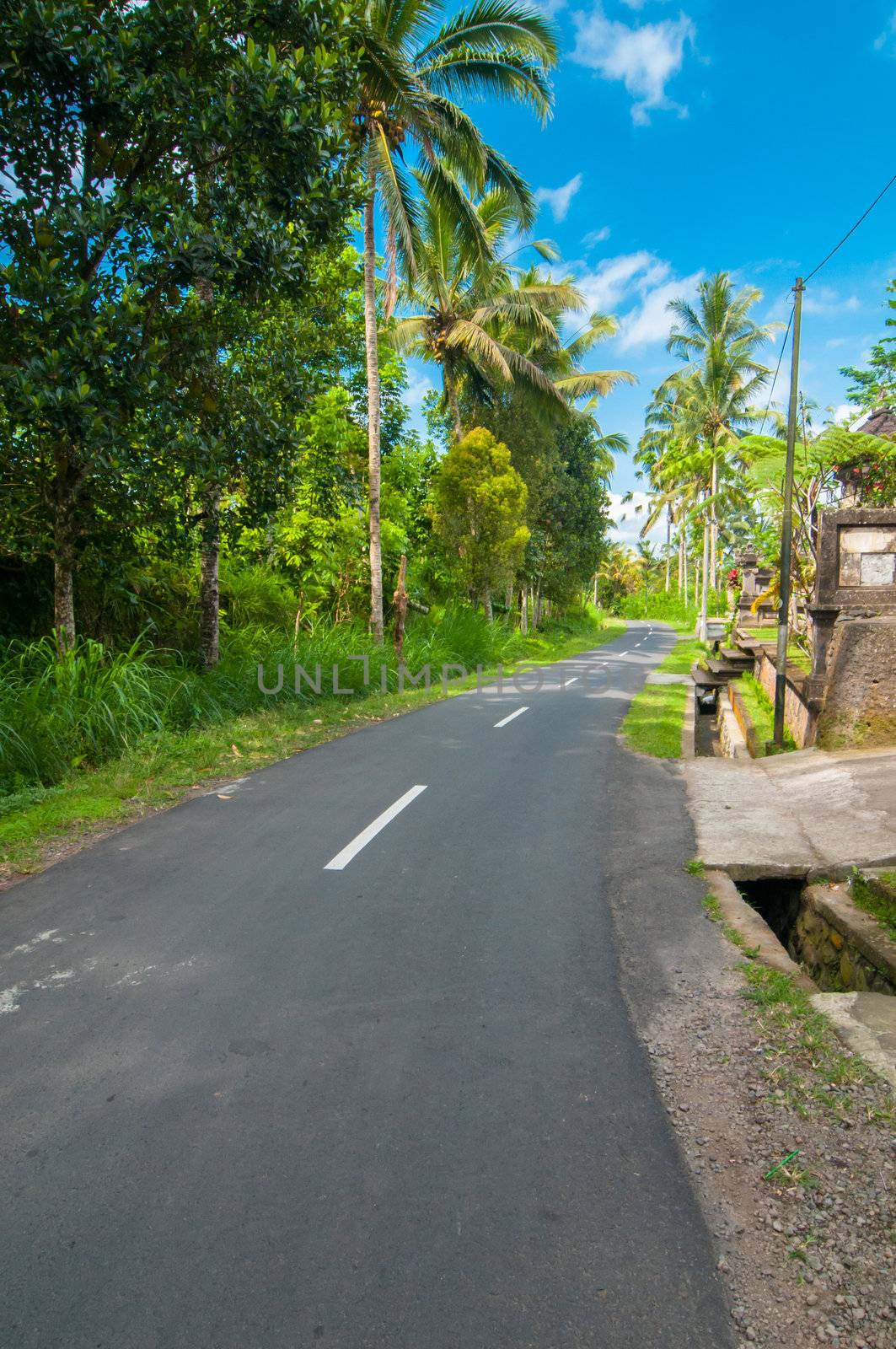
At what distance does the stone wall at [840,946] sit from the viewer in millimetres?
3891

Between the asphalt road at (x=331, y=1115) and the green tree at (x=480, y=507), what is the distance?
53.2 feet

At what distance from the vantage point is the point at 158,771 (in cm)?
743

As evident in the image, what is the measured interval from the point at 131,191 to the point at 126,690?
486cm

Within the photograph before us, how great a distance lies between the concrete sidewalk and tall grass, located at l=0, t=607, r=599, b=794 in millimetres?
5710

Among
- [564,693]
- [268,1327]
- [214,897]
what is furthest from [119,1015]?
[564,693]

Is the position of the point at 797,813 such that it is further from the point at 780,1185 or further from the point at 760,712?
the point at 760,712

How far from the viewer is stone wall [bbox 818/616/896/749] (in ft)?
24.5

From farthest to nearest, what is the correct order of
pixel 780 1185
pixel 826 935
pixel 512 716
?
pixel 512 716 < pixel 826 935 < pixel 780 1185

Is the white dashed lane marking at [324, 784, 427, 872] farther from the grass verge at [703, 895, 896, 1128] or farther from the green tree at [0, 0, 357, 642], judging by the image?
the green tree at [0, 0, 357, 642]

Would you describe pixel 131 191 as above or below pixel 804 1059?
above

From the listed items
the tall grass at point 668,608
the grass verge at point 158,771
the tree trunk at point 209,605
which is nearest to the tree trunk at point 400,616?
the grass verge at point 158,771

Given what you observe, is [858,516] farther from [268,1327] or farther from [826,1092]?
[268,1327]

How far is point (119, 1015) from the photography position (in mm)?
3336

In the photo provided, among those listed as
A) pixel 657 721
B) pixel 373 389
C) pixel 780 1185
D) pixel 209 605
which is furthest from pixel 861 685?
pixel 373 389
